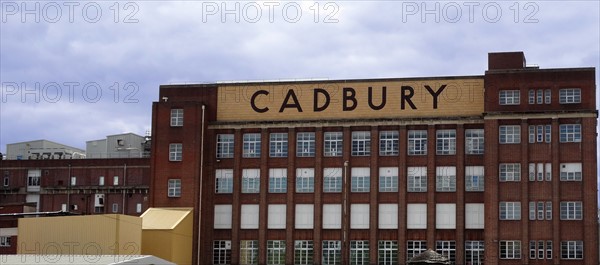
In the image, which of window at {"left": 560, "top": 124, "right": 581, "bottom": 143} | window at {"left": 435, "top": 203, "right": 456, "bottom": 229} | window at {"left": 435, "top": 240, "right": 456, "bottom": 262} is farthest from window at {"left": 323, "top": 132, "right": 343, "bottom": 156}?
window at {"left": 560, "top": 124, "right": 581, "bottom": 143}

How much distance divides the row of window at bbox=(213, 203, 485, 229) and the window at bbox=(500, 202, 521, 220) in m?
2.26

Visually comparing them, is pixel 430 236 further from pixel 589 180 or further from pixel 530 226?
pixel 589 180

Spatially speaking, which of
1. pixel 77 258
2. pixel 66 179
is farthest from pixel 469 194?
pixel 66 179

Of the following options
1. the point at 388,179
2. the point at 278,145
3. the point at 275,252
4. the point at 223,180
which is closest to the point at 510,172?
the point at 388,179

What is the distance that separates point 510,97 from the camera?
9100 centimetres

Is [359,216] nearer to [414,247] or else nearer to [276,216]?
[414,247]

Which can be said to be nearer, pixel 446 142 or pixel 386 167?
pixel 446 142

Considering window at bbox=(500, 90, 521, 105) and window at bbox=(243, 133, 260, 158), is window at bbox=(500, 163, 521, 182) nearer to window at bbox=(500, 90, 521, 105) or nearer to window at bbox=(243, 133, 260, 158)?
window at bbox=(500, 90, 521, 105)

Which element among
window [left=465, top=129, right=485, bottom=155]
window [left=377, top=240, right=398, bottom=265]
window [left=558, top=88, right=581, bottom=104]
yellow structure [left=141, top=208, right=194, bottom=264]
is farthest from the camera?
window [left=377, top=240, right=398, bottom=265]

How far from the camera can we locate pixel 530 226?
88562mm

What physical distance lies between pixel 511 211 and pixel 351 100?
17825 millimetres

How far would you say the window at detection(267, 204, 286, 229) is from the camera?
95.5 metres

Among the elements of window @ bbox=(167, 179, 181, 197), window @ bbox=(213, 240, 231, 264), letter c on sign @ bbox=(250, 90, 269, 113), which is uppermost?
letter c on sign @ bbox=(250, 90, 269, 113)

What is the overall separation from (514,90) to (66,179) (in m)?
59.8
